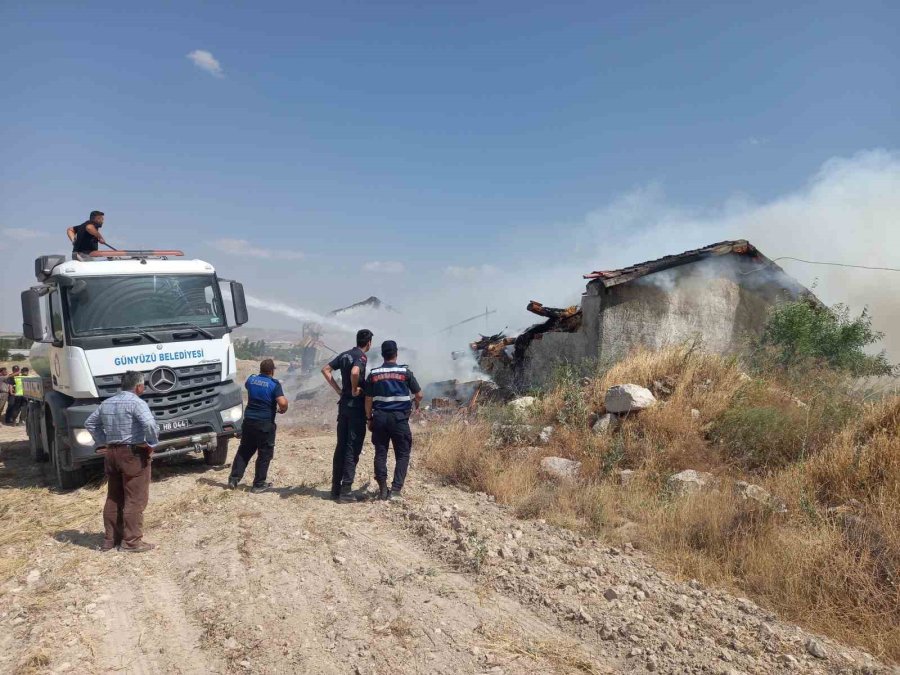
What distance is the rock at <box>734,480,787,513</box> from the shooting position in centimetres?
521

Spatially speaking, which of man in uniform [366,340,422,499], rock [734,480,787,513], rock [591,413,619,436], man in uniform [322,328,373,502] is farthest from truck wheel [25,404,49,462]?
rock [734,480,787,513]

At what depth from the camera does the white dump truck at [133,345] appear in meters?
6.91

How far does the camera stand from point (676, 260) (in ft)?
38.5

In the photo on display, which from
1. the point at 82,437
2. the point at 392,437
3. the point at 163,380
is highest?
the point at 163,380

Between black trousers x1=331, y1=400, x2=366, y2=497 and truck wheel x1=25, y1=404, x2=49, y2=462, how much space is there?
5.45m

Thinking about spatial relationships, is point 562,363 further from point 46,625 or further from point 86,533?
point 46,625

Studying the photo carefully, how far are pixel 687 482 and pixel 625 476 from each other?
2.31ft

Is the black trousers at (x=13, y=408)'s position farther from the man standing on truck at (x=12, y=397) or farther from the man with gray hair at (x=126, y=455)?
the man with gray hair at (x=126, y=455)

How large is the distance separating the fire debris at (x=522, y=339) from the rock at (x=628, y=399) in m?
4.12

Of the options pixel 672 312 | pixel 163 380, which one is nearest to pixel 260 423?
pixel 163 380

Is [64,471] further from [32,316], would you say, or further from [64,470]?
[32,316]

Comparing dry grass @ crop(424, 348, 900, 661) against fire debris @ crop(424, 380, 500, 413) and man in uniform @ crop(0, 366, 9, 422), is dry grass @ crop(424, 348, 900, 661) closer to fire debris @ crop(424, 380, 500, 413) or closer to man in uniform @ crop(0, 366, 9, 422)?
fire debris @ crop(424, 380, 500, 413)

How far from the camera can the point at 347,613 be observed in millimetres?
3918

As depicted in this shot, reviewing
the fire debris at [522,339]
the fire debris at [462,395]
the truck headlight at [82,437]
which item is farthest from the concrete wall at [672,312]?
the truck headlight at [82,437]
